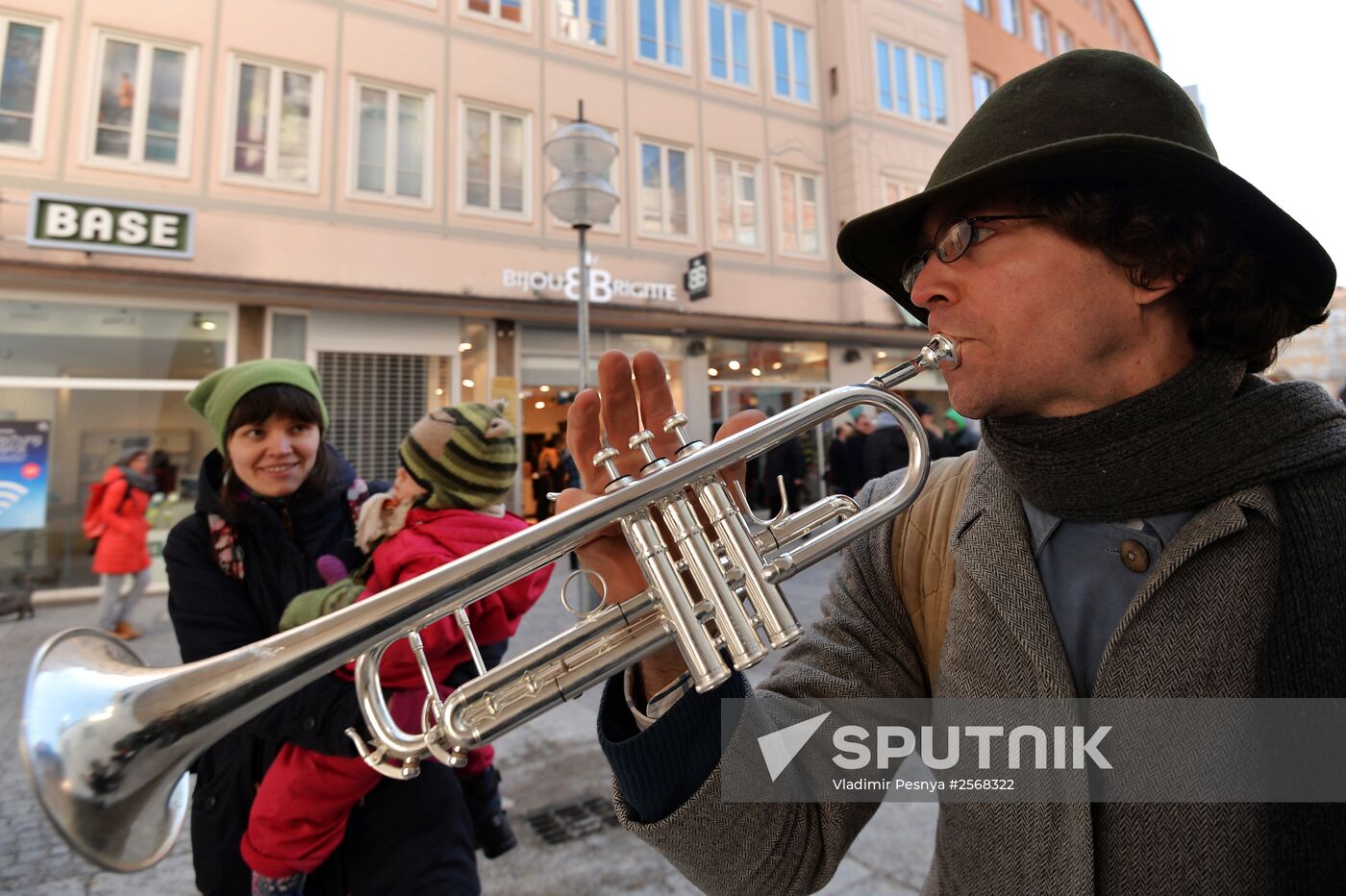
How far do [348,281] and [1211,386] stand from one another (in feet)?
32.4

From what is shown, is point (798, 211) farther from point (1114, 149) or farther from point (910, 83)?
point (1114, 149)

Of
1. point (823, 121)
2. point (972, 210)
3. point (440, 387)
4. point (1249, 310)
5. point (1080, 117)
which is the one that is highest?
point (823, 121)

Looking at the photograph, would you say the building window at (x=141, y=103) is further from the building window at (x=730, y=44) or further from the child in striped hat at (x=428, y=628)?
the child in striped hat at (x=428, y=628)

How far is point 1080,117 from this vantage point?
120 cm

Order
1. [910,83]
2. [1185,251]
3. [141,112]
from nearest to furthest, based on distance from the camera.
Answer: [1185,251], [141,112], [910,83]

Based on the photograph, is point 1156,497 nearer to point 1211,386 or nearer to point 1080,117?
point 1211,386

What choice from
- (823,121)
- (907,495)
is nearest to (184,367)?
(907,495)

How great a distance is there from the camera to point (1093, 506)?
4.00ft

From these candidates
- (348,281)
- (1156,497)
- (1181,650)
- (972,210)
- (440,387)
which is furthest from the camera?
(440,387)

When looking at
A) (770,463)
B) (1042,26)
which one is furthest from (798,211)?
(1042,26)

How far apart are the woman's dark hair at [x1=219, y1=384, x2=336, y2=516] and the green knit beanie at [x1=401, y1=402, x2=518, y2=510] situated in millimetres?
286

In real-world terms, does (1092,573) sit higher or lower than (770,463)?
lower

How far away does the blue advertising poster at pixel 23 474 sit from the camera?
749 cm

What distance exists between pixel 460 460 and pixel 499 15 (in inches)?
433
